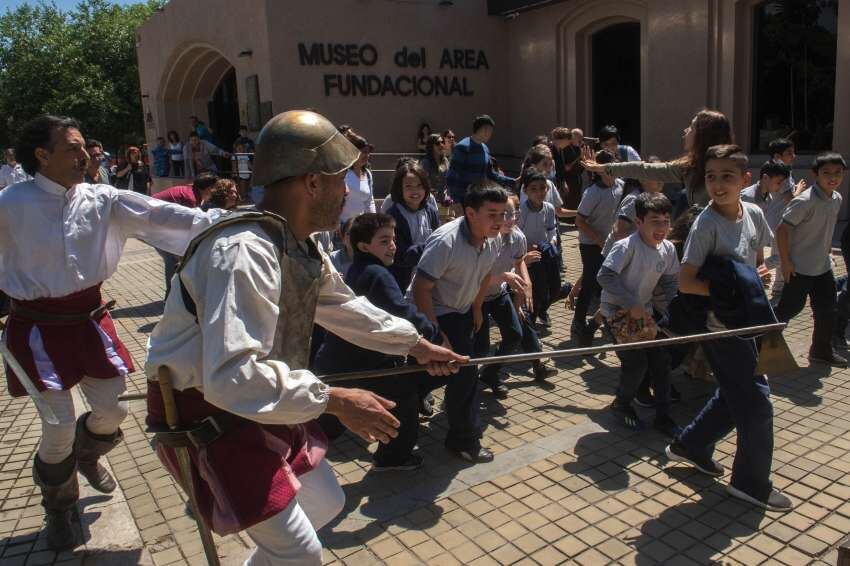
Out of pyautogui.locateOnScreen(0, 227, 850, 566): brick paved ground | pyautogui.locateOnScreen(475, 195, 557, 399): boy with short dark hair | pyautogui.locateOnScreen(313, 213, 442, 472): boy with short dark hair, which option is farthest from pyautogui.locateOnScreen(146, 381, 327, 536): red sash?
pyautogui.locateOnScreen(475, 195, 557, 399): boy with short dark hair

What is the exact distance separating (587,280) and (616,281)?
5.45 ft

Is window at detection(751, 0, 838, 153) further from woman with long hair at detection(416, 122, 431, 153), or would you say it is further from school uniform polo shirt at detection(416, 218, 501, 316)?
school uniform polo shirt at detection(416, 218, 501, 316)

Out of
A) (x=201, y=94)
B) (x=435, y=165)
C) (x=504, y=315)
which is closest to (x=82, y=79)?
(x=201, y=94)

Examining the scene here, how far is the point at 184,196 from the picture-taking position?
714 cm

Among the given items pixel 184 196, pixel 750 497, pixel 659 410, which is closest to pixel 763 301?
pixel 750 497

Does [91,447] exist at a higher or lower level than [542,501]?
higher

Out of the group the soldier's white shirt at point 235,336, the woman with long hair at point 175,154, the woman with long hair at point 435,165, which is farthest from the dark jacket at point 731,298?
the woman with long hair at point 175,154

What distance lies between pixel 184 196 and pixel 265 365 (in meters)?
5.66

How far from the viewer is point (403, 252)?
5.63 m

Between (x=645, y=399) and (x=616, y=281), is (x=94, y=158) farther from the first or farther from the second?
(x=645, y=399)

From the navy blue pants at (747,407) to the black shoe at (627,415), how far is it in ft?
3.19

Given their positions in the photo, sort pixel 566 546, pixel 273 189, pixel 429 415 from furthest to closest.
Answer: pixel 429 415
pixel 566 546
pixel 273 189

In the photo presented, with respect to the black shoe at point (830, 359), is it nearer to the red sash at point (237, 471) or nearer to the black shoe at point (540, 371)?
the black shoe at point (540, 371)

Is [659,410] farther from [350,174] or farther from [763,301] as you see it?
[350,174]
